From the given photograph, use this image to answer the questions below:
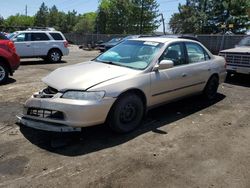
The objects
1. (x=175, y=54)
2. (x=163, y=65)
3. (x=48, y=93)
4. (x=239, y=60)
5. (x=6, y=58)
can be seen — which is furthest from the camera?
(x=239, y=60)

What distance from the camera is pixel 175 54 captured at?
643 centimetres

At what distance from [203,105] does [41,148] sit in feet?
13.1

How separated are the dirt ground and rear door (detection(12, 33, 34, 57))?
30.1 feet

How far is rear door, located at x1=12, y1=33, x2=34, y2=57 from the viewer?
49.7 ft

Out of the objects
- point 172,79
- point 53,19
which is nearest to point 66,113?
point 172,79

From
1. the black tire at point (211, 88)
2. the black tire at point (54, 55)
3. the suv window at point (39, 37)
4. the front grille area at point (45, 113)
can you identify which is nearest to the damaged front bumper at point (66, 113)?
the front grille area at point (45, 113)

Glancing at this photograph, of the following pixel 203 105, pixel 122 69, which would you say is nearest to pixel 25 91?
pixel 122 69

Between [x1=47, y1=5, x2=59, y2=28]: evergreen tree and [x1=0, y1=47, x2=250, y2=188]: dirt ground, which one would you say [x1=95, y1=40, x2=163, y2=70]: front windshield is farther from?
[x1=47, y1=5, x2=59, y2=28]: evergreen tree

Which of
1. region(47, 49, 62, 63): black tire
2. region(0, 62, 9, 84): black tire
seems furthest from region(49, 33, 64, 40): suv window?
region(0, 62, 9, 84): black tire

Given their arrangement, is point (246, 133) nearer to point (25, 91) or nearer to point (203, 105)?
point (203, 105)

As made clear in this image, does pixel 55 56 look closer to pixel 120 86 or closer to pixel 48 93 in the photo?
pixel 48 93

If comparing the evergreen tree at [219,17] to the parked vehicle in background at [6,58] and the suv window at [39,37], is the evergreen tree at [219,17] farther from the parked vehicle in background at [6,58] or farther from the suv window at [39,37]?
the parked vehicle in background at [6,58]

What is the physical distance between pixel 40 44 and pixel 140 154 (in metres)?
12.2

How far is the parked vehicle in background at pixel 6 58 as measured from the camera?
9180 millimetres
